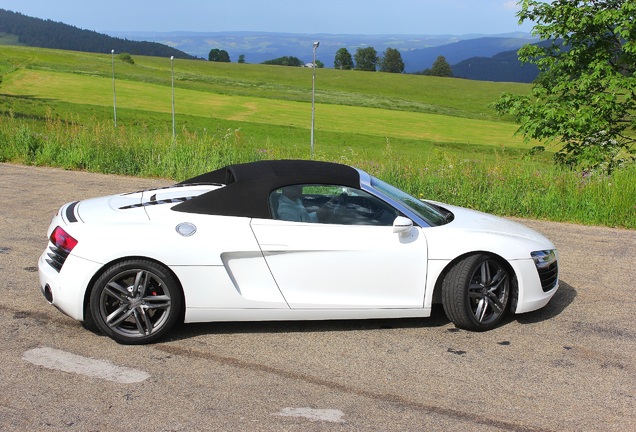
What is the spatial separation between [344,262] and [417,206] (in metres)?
1.03

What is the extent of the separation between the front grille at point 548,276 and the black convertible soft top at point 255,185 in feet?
5.90

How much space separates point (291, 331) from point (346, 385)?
1193mm

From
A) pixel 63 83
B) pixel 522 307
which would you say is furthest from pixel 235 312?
pixel 63 83

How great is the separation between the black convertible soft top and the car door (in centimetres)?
14

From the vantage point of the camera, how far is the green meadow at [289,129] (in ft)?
41.1

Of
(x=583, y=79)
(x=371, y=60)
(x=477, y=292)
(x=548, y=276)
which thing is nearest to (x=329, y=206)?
(x=477, y=292)

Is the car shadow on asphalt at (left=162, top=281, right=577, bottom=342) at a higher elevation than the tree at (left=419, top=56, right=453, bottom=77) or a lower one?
lower

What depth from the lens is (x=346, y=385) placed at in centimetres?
511

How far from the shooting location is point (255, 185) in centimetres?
605

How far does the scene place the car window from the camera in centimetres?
601

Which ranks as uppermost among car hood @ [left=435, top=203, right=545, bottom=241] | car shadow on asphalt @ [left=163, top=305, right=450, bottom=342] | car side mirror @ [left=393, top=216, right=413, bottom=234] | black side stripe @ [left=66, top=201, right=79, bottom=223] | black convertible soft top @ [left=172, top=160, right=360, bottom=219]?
black convertible soft top @ [left=172, top=160, right=360, bottom=219]

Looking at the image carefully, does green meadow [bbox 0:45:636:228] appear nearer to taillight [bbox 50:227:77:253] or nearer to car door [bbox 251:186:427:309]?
car door [bbox 251:186:427:309]

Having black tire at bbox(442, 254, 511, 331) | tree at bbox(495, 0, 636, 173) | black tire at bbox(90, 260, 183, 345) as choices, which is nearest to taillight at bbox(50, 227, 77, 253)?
black tire at bbox(90, 260, 183, 345)

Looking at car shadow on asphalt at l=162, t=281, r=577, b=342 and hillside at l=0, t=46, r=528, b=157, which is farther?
hillside at l=0, t=46, r=528, b=157
